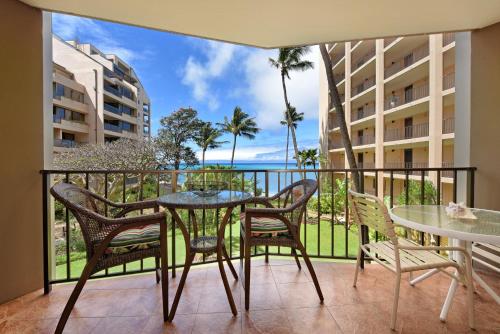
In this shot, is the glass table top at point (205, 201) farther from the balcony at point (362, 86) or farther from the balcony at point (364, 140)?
the balcony at point (362, 86)

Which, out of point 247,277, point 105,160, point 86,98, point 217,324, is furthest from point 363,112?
point 86,98

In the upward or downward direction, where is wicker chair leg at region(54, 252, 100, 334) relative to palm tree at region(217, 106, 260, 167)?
downward

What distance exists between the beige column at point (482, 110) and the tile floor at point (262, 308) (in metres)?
0.91

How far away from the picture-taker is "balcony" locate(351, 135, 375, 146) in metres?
19.2

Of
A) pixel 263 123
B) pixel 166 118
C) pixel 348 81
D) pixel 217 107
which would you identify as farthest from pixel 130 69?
pixel 348 81

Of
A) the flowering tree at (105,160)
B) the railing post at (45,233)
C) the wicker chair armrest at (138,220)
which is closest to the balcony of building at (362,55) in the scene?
the flowering tree at (105,160)

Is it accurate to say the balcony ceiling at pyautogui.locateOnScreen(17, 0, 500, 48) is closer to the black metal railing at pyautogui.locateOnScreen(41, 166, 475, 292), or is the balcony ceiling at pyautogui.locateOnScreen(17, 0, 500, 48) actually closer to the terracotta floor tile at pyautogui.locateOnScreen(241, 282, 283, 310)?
the black metal railing at pyautogui.locateOnScreen(41, 166, 475, 292)

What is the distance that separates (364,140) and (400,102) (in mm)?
4234

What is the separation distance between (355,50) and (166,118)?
1644 cm

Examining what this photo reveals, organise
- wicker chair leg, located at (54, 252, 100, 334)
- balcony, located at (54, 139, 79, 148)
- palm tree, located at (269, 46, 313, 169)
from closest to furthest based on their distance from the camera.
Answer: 1. wicker chair leg, located at (54, 252, 100, 334)
2. palm tree, located at (269, 46, 313, 169)
3. balcony, located at (54, 139, 79, 148)

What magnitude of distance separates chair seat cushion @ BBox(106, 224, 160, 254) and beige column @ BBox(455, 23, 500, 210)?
3.07 meters

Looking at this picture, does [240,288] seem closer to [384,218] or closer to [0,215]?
[384,218]

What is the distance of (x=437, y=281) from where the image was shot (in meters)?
2.15

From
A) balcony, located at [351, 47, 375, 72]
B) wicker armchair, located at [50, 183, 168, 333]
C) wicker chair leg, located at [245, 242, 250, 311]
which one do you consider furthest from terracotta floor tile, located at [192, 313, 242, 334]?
balcony, located at [351, 47, 375, 72]
